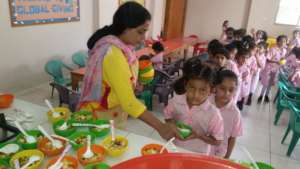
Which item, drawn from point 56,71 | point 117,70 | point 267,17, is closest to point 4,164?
point 117,70

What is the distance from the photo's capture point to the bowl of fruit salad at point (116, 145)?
895 millimetres

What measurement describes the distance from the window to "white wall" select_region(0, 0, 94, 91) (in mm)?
5025

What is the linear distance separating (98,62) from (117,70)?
0.45 ft

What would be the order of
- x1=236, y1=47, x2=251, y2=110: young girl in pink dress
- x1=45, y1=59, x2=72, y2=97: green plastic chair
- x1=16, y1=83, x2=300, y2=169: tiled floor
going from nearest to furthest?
x1=16, y1=83, x2=300, y2=169: tiled floor → x1=236, y1=47, x2=251, y2=110: young girl in pink dress → x1=45, y1=59, x2=72, y2=97: green plastic chair

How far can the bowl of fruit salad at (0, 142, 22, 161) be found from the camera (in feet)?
2.72

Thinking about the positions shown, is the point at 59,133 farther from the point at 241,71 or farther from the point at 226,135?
the point at 241,71

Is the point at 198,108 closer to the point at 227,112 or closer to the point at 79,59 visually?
the point at 227,112

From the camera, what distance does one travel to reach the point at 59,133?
990 millimetres

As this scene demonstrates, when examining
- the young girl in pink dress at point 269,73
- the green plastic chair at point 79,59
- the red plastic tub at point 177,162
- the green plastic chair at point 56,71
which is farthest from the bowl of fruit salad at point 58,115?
the young girl in pink dress at point 269,73

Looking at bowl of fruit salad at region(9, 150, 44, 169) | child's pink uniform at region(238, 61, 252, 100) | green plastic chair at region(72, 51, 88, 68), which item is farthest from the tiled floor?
bowl of fruit salad at region(9, 150, 44, 169)

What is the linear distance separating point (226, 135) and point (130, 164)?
1.04 meters

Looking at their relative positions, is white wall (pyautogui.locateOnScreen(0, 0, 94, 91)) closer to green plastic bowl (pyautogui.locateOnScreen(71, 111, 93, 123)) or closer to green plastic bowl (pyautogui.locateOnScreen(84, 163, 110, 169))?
green plastic bowl (pyautogui.locateOnScreen(71, 111, 93, 123))

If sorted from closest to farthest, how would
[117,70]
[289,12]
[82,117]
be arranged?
[117,70], [82,117], [289,12]

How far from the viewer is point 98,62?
107cm
